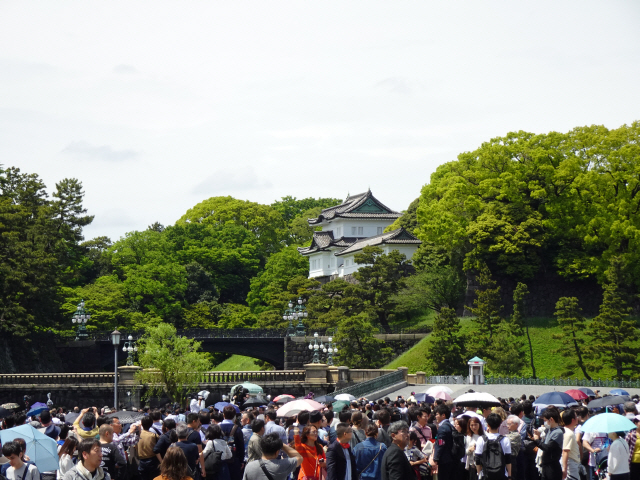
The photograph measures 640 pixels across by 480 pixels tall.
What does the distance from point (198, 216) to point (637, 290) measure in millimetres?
58769

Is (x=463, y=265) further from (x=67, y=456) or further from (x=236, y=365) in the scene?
(x=67, y=456)

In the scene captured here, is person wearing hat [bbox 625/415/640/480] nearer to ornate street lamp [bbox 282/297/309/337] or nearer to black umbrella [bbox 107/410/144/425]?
black umbrella [bbox 107/410/144/425]

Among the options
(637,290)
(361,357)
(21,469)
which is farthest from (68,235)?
(21,469)

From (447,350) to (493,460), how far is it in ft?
129

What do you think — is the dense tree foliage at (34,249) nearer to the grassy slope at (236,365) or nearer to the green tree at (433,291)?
the grassy slope at (236,365)

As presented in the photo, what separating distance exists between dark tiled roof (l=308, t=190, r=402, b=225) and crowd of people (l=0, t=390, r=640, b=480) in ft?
242

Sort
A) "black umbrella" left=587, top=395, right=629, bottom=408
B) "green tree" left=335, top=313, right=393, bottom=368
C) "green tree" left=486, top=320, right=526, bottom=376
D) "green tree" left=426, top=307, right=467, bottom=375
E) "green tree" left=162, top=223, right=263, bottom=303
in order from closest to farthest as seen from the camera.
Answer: "black umbrella" left=587, top=395, right=629, bottom=408, "green tree" left=486, top=320, right=526, bottom=376, "green tree" left=426, top=307, right=467, bottom=375, "green tree" left=335, top=313, right=393, bottom=368, "green tree" left=162, top=223, right=263, bottom=303

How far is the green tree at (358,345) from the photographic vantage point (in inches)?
2140

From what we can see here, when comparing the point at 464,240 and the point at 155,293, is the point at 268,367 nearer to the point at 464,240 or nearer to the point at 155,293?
the point at 155,293

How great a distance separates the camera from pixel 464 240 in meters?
62.5

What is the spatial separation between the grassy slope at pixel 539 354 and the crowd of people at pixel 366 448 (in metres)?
37.2

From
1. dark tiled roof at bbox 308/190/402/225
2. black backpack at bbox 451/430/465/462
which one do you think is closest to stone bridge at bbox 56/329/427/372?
dark tiled roof at bbox 308/190/402/225

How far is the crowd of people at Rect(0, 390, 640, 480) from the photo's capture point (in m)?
10.3

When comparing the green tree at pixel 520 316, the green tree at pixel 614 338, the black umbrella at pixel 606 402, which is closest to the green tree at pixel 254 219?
the green tree at pixel 520 316
